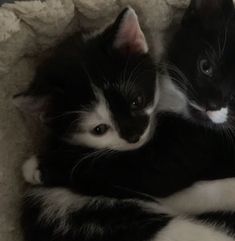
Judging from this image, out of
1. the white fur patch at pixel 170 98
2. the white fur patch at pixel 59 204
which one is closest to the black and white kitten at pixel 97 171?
the white fur patch at pixel 59 204

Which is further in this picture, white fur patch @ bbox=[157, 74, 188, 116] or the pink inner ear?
white fur patch @ bbox=[157, 74, 188, 116]

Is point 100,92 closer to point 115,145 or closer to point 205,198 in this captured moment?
point 115,145

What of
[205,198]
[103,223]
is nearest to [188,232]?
[205,198]

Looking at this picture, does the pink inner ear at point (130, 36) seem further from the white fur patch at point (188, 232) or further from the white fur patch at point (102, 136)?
the white fur patch at point (188, 232)

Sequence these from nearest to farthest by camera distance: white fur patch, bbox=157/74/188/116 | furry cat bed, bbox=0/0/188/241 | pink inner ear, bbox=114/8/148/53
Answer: pink inner ear, bbox=114/8/148/53 → furry cat bed, bbox=0/0/188/241 → white fur patch, bbox=157/74/188/116

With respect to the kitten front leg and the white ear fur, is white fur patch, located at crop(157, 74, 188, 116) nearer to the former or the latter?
the kitten front leg

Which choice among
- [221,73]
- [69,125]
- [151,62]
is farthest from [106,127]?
[221,73]

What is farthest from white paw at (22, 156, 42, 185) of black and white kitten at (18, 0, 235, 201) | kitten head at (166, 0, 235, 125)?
kitten head at (166, 0, 235, 125)
